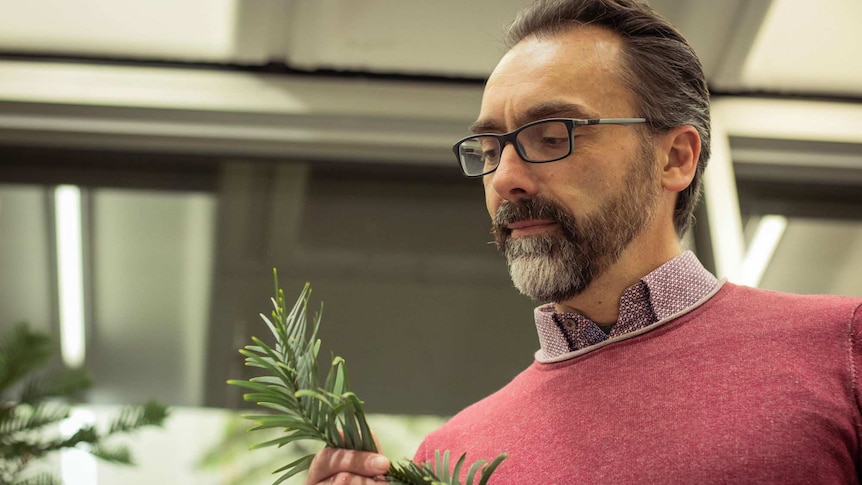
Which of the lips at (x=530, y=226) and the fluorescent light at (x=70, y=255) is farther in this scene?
the fluorescent light at (x=70, y=255)

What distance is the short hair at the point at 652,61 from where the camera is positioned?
107 centimetres

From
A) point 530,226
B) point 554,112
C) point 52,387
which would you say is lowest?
point 52,387

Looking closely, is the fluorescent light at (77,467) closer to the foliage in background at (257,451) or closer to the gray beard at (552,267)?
the foliage in background at (257,451)

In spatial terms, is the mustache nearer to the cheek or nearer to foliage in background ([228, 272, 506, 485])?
the cheek

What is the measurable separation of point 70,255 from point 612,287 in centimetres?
189

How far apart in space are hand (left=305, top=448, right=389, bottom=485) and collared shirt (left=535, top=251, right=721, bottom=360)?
1.18 ft

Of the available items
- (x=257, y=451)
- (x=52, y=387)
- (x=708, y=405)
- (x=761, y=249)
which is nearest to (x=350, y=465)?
(x=708, y=405)

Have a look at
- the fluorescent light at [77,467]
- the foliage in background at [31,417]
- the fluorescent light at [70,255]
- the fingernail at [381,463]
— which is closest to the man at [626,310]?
the fingernail at [381,463]

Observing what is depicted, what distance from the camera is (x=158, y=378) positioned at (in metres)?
2.35

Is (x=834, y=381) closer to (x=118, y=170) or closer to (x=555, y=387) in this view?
(x=555, y=387)

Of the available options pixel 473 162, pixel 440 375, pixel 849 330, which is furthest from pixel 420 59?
pixel 849 330

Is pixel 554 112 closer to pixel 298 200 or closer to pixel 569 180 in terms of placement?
pixel 569 180

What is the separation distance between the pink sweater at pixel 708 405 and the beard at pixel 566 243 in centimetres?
9

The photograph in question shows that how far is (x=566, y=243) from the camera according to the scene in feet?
3.28
